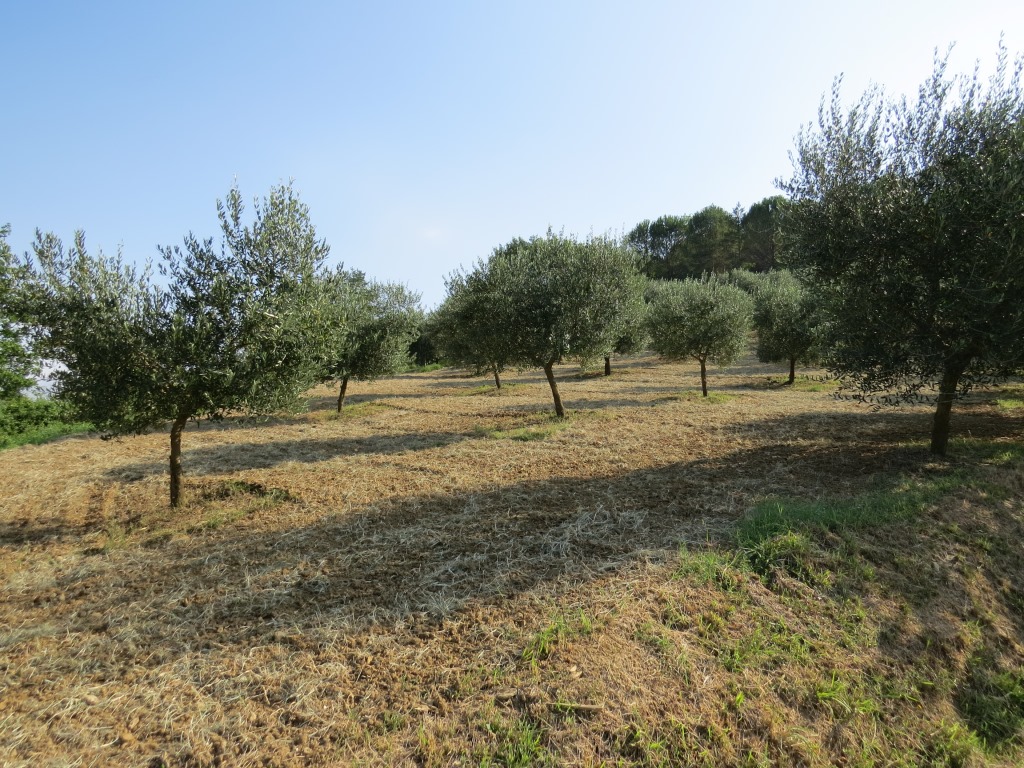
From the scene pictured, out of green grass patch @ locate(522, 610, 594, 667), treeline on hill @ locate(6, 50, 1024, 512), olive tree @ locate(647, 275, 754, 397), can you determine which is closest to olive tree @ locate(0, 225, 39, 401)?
treeline on hill @ locate(6, 50, 1024, 512)

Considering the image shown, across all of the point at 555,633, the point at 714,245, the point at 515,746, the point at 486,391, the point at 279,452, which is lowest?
the point at 515,746

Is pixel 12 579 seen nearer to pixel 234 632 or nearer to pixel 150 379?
pixel 150 379

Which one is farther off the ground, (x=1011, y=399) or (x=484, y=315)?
(x=484, y=315)

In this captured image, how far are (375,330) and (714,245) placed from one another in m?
73.4

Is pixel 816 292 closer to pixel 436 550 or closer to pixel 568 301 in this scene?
pixel 568 301

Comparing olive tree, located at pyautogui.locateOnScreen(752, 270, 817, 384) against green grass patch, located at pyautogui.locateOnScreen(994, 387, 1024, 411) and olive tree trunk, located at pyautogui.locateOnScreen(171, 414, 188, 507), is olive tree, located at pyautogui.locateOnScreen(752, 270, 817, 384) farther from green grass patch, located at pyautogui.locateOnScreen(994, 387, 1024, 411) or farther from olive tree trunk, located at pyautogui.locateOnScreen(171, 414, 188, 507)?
olive tree trunk, located at pyautogui.locateOnScreen(171, 414, 188, 507)

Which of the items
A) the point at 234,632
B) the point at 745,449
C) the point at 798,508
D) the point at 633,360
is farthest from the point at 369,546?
the point at 633,360

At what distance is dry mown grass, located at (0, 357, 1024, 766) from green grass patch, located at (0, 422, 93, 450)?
381 inches

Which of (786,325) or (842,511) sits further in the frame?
(786,325)

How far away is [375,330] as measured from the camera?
91.5 feet

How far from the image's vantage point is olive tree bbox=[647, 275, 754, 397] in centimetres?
2953

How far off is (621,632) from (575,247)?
18.1m

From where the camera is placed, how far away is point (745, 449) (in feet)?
50.3

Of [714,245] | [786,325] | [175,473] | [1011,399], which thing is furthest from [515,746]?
[714,245]
